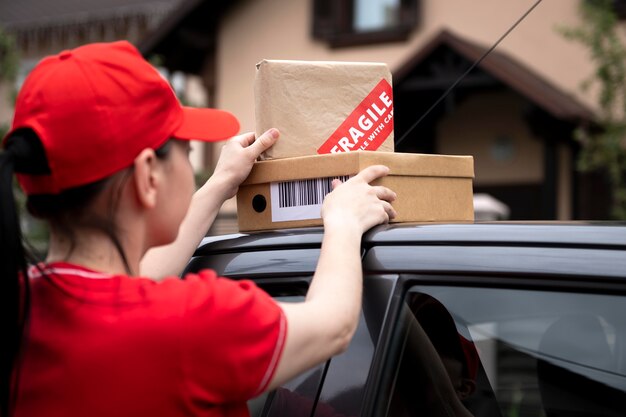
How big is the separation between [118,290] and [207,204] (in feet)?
2.39

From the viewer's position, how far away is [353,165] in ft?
6.22

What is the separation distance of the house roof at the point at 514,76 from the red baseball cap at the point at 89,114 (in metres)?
10.2

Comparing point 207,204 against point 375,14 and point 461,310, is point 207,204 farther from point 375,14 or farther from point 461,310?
point 375,14

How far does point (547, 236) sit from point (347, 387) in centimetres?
45

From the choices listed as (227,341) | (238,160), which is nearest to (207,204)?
(238,160)

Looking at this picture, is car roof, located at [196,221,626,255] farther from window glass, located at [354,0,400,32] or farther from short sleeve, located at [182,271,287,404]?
window glass, located at [354,0,400,32]

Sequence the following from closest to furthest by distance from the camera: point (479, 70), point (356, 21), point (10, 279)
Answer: point (10, 279) < point (479, 70) < point (356, 21)

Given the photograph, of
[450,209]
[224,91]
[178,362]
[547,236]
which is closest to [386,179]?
[450,209]

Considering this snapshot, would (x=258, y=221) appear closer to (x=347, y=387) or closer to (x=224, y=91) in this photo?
(x=347, y=387)

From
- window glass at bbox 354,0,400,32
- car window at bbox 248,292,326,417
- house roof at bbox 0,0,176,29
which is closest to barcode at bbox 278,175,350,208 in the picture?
car window at bbox 248,292,326,417

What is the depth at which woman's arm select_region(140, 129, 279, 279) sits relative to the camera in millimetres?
2018

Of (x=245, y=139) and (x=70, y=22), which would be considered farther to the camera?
(x=70, y=22)

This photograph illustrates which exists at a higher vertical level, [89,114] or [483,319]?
[89,114]

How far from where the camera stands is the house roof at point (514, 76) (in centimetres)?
1125
